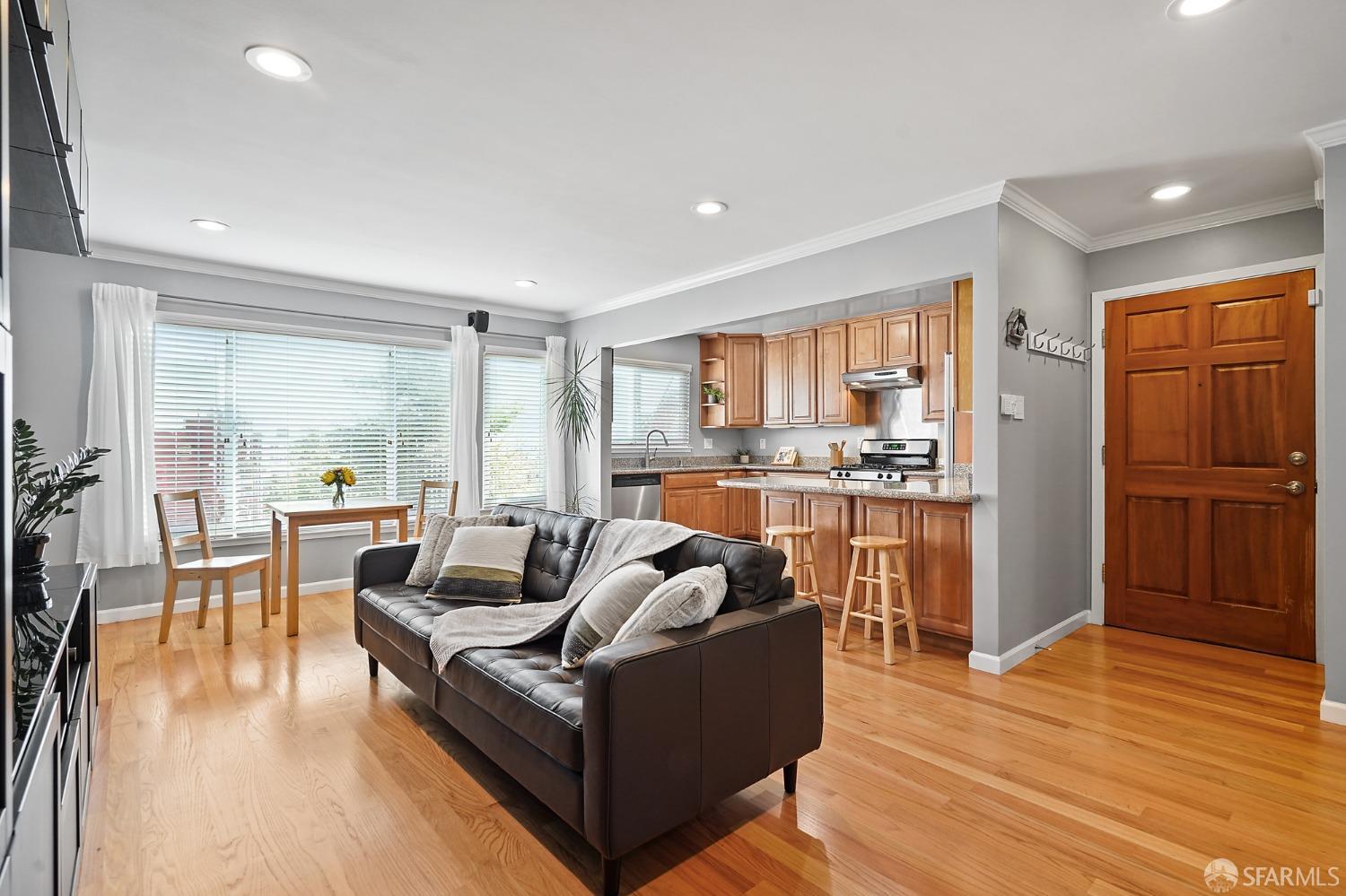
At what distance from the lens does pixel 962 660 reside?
3.60m

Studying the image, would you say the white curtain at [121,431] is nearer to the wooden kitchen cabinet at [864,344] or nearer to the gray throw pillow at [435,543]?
the gray throw pillow at [435,543]

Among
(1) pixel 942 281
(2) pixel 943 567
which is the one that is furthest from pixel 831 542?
(1) pixel 942 281

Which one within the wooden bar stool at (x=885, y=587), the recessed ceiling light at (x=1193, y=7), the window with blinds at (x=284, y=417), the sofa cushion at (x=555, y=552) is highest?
the recessed ceiling light at (x=1193, y=7)

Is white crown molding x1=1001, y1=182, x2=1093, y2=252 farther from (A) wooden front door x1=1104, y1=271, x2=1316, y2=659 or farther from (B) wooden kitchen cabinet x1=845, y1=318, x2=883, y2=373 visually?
(B) wooden kitchen cabinet x1=845, y1=318, x2=883, y2=373

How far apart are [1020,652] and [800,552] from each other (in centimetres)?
136

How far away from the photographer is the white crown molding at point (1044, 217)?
3.35 meters

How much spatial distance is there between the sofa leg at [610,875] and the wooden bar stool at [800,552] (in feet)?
8.25

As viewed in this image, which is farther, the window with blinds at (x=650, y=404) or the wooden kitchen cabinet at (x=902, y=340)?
the window with blinds at (x=650, y=404)

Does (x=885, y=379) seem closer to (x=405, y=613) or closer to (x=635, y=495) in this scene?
(x=635, y=495)

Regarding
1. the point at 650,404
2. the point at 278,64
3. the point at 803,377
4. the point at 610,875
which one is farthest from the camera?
the point at 650,404

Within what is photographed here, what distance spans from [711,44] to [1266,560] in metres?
4.01

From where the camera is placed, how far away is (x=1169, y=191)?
3365mm

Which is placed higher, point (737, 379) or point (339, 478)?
point (737, 379)

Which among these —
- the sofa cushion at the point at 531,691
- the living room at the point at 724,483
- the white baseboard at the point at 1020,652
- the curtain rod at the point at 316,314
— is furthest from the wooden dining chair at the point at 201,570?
the white baseboard at the point at 1020,652
